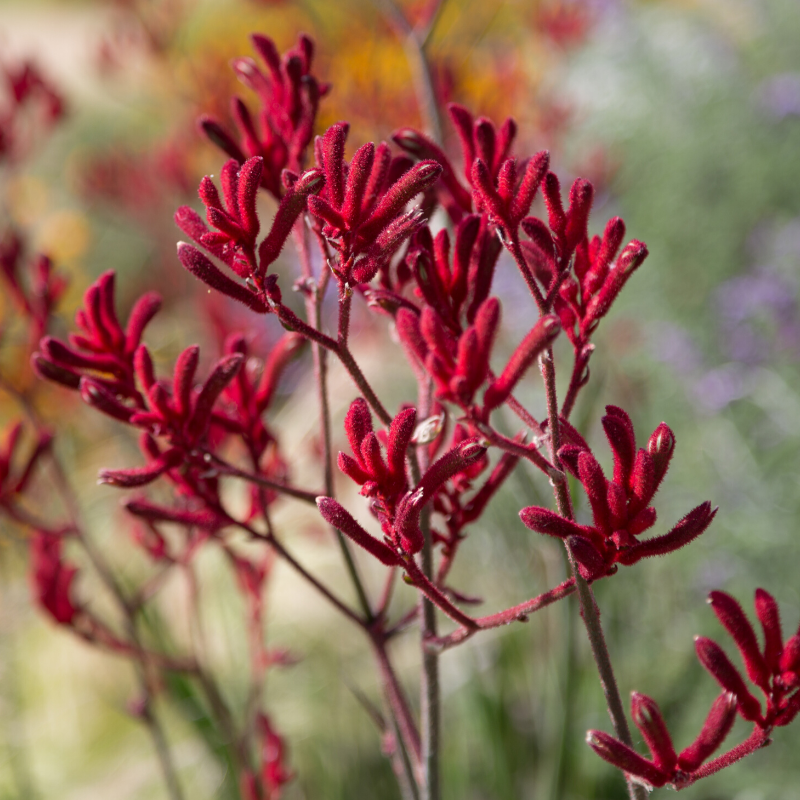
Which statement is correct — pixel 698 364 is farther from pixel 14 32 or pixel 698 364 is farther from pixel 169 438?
pixel 14 32

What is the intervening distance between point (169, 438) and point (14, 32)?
1269cm

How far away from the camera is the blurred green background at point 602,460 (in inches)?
56.1

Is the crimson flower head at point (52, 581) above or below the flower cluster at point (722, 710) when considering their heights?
above

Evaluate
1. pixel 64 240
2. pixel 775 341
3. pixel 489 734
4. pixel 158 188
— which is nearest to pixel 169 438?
pixel 489 734

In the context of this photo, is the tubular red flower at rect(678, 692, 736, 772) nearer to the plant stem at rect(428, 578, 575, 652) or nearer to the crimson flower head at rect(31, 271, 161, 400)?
the plant stem at rect(428, 578, 575, 652)

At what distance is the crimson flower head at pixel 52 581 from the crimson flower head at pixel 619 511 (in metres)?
0.55

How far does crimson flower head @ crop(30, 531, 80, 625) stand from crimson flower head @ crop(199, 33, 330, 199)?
0.42 meters

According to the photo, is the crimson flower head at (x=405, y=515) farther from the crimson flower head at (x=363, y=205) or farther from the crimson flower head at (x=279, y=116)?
the crimson flower head at (x=279, y=116)

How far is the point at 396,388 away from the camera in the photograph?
8.62 feet

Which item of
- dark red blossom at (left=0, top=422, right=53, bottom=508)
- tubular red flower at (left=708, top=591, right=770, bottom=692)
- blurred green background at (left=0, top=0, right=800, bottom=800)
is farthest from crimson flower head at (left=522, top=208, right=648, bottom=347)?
dark red blossom at (left=0, top=422, right=53, bottom=508)

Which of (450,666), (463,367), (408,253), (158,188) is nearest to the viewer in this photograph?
(463,367)

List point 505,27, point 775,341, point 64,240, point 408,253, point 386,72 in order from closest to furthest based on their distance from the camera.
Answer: point 408,253 → point 775,341 → point 64,240 → point 386,72 → point 505,27

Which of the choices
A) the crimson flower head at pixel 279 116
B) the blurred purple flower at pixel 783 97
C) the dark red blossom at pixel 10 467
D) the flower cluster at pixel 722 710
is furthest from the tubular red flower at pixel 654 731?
the blurred purple flower at pixel 783 97

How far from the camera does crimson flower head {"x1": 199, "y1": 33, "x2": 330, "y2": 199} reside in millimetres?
574
